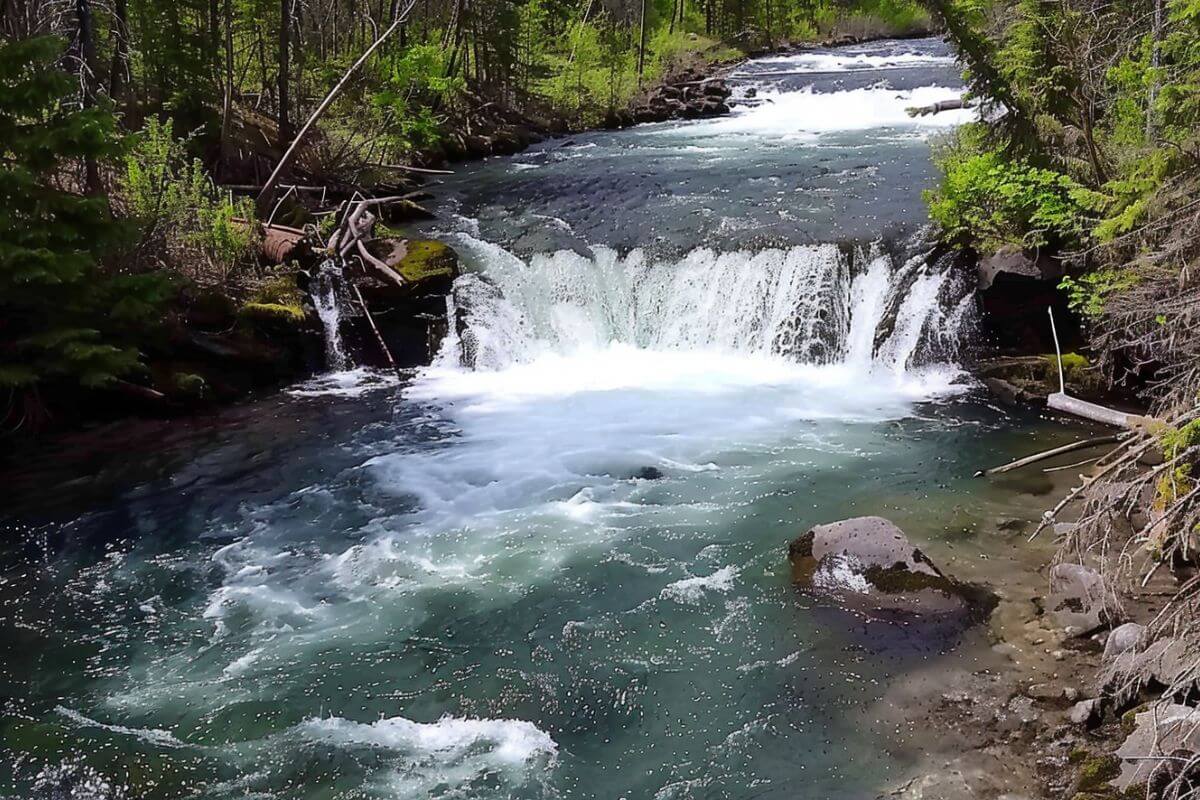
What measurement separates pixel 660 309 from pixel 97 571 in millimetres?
9584

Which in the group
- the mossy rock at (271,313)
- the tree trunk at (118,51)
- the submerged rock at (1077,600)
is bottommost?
the submerged rock at (1077,600)

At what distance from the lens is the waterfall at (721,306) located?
14359 millimetres

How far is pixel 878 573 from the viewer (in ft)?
26.7

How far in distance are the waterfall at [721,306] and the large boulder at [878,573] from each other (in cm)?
630

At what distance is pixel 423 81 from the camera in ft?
84.9

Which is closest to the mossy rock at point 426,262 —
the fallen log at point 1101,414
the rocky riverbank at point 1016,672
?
the rocky riverbank at point 1016,672

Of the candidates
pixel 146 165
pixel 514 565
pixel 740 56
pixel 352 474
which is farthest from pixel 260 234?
pixel 740 56

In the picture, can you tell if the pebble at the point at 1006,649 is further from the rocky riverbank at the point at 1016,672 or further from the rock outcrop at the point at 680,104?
the rock outcrop at the point at 680,104

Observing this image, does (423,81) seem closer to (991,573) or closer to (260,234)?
(260,234)

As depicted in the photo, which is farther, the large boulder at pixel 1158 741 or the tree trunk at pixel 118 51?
the tree trunk at pixel 118 51

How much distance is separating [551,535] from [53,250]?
21.9 ft

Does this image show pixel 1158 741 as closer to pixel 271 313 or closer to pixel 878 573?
pixel 878 573

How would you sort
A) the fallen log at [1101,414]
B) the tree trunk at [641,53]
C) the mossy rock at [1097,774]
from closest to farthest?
1. the mossy rock at [1097,774]
2. the fallen log at [1101,414]
3. the tree trunk at [641,53]

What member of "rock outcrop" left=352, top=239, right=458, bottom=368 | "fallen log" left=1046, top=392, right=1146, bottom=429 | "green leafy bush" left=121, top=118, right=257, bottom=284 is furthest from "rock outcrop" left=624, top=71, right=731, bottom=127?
"fallen log" left=1046, top=392, right=1146, bottom=429
